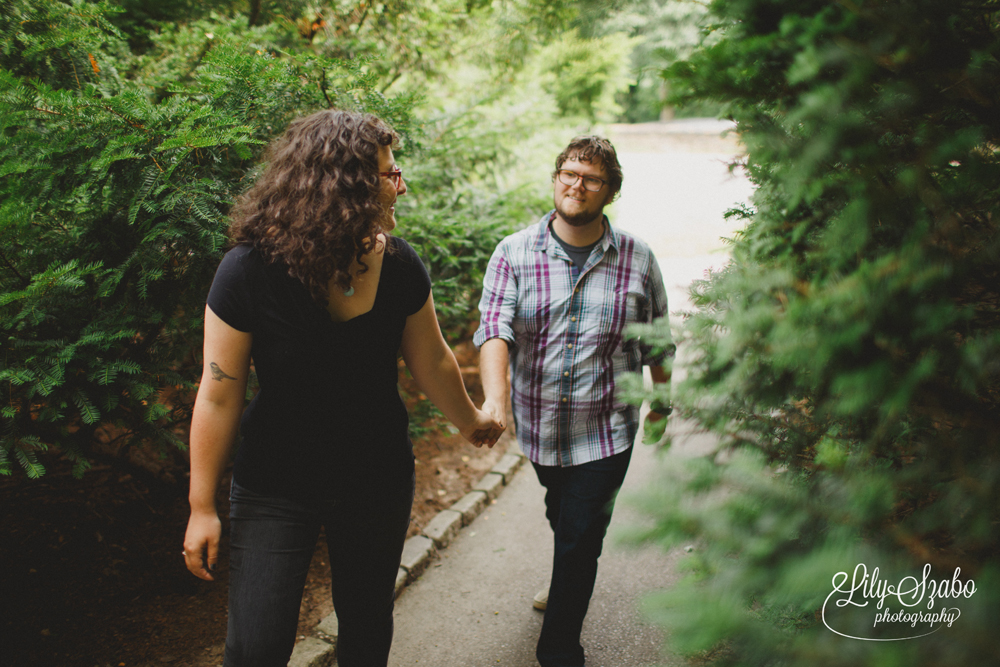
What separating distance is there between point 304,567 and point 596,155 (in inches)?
84.1

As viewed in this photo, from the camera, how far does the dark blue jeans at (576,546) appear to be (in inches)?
99.9

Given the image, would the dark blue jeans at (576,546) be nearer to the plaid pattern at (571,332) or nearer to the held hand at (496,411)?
the plaid pattern at (571,332)

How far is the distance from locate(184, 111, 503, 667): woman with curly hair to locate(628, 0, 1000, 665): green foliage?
111 cm

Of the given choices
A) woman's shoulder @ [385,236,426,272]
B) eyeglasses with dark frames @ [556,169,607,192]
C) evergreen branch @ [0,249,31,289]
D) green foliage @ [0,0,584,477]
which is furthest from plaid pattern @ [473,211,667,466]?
evergreen branch @ [0,249,31,289]

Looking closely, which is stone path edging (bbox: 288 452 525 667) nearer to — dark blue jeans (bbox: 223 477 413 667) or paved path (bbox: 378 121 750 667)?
paved path (bbox: 378 121 750 667)

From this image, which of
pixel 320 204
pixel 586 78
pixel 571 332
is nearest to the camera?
pixel 320 204

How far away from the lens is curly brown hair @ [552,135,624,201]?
8.72 ft

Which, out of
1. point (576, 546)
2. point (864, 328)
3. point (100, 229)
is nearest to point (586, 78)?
point (100, 229)

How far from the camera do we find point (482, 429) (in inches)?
93.3

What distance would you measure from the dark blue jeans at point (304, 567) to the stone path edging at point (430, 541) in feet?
2.52

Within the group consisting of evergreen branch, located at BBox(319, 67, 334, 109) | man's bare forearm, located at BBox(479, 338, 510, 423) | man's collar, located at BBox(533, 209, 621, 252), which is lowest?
man's bare forearm, located at BBox(479, 338, 510, 423)

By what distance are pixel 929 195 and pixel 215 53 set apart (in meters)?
2.84

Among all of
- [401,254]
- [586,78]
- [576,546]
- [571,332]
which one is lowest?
[576,546]

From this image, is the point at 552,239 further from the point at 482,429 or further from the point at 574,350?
the point at 482,429
